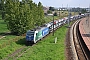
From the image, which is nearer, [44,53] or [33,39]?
[44,53]

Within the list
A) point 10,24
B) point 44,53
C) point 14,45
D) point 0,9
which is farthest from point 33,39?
point 0,9

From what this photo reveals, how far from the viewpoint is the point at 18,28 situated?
56.7 metres

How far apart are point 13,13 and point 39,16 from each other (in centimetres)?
2353

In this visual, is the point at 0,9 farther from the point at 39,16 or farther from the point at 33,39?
the point at 33,39

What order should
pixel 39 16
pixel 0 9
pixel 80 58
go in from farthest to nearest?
pixel 0 9 → pixel 39 16 → pixel 80 58

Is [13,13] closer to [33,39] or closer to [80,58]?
[33,39]

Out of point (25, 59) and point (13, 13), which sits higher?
point (13, 13)

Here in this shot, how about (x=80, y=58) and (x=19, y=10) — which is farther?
(x=19, y=10)

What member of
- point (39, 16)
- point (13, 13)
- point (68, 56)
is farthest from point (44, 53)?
point (39, 16)

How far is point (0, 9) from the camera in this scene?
117m

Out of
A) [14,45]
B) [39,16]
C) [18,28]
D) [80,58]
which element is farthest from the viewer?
[39,16]

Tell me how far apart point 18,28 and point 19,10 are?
5229 mm

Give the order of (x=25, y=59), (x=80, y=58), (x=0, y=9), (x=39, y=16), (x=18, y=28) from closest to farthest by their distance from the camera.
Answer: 1. (x=25, y=59)
2. (x=80, y=58)
3. (x=18, y=28)
4. (x=39, y=16)
5. (x=0, y=9)

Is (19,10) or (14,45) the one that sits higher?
(19,10)
